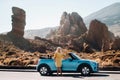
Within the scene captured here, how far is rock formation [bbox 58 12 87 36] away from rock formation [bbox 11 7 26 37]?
43.1m

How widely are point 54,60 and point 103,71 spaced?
14.5 ft

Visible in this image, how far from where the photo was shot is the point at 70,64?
20.7 m

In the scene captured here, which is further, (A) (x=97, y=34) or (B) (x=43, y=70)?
(A) (x=97, y=34)

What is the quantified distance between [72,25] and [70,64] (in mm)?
154185

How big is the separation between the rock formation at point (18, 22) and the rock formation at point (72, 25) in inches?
1697

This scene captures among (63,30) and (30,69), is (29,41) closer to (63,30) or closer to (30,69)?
(63,30)

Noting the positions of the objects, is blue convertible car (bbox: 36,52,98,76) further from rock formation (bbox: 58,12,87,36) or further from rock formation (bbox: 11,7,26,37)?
rock formation (bbox: 58,12,87,36)

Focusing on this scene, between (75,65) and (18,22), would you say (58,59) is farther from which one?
(18,22)

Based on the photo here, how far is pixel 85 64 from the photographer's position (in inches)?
807

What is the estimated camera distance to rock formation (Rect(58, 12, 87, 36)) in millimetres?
169675

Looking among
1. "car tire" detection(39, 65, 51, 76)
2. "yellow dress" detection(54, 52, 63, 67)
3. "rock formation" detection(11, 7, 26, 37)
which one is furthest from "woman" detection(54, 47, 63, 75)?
"rock formation" detection(11, 7, 26, 37)

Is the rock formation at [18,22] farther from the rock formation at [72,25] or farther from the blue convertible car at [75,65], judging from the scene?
the blue convertible car at [75,65]

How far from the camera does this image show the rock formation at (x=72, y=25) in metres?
170

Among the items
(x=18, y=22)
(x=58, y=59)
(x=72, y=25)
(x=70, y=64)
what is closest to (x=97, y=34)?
(x=18, y=22)
